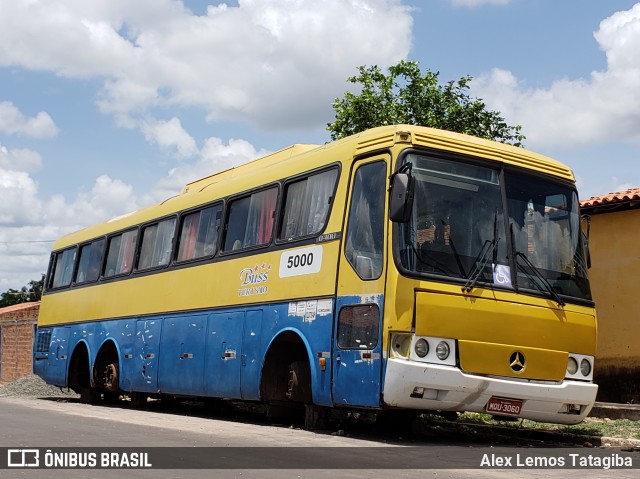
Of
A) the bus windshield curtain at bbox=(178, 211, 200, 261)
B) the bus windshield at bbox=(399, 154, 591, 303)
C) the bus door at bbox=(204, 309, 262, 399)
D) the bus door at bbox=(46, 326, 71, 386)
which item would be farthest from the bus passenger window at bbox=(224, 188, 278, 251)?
the bus door at bbox=(46, 326, 71, 386)

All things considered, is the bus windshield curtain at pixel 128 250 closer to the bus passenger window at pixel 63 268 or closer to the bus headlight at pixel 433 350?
the bus passenger window at pixel 63 268

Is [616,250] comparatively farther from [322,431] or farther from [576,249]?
[322,431]

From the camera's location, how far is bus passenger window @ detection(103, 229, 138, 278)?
733 inches

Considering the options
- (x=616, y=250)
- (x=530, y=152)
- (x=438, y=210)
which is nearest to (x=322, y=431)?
(x=438, y=210)

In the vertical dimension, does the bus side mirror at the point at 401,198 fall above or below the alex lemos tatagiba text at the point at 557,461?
above

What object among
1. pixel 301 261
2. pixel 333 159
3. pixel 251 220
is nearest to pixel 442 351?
pixel 301 261

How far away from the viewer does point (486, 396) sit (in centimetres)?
1048

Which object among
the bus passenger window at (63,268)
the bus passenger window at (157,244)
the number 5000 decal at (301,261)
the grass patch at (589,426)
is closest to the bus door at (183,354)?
the bus passenger window at (157,244)

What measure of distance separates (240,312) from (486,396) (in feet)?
15.1

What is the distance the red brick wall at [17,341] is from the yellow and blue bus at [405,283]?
22.0 metres

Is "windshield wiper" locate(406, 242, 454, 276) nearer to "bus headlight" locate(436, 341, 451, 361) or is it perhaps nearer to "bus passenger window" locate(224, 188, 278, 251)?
"bus headlight" locate(436, 341, 451, 361)

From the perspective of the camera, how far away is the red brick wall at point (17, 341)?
35.0 meters

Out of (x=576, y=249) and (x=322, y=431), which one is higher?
(x=576, y=249)

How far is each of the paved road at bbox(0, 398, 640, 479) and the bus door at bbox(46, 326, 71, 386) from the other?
6866 mm
